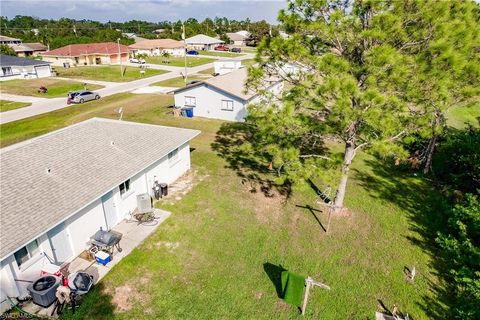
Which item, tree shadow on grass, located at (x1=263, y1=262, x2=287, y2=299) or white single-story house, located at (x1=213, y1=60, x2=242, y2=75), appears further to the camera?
white single-story house, located at (x1=213, y1=60, x2=242, y2=75)

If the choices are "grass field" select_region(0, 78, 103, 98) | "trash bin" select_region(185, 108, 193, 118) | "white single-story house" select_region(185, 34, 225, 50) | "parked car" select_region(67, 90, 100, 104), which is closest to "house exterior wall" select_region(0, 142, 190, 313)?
"trash bin" select_region(185, 108, 193, 118)

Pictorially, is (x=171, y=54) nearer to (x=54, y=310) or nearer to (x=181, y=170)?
(x=181, y=170)

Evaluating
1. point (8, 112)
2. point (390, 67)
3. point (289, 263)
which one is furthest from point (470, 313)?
point (8, 112)

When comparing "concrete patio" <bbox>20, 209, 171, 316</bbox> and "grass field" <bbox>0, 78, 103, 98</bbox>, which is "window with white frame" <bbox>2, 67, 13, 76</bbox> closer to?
"grass field" <bbox>0, 78, 103, 98</bbox>

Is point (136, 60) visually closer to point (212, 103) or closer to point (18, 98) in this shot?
point (18, 98)

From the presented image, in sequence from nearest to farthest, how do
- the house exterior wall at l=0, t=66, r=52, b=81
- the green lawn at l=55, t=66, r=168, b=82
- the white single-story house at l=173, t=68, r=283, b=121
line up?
the white single-story house at l=173, t=68, r=283, b=121, the house exterior wall at l=0, t=66, r=52, b=81, the green lawn at l=55, t=66, r=168, b=82

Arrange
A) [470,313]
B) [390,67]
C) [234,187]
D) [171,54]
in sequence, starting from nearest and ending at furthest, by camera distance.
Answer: [470,313]
[390,67]
[234,187]
[171,54]
